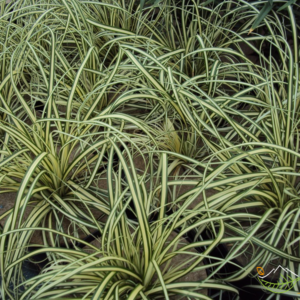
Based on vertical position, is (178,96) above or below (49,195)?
above

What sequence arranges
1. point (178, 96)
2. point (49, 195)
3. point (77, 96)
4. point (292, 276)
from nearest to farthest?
point (292, 276) < point (178, 96) < point (49, 195) < point (77, 96)

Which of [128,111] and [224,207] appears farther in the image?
[128,111]

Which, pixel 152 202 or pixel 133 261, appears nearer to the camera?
pixel 133 261

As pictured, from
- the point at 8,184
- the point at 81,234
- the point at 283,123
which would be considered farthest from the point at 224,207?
the point at 8,184

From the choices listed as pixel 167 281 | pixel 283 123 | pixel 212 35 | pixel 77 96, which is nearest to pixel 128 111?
pixel 77 96

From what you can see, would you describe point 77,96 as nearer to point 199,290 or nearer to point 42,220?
point 42,220

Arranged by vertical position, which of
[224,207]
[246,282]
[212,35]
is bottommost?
[246,282]

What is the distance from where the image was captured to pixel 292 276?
0.73 metres

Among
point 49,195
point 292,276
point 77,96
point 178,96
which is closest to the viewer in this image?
point 292,276

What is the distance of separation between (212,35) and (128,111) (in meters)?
0.44

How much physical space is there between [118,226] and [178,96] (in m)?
0.35

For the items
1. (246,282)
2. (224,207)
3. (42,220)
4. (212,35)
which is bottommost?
(246,282)

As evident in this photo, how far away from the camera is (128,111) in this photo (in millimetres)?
1289

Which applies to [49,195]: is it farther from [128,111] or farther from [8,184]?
[128,111]
